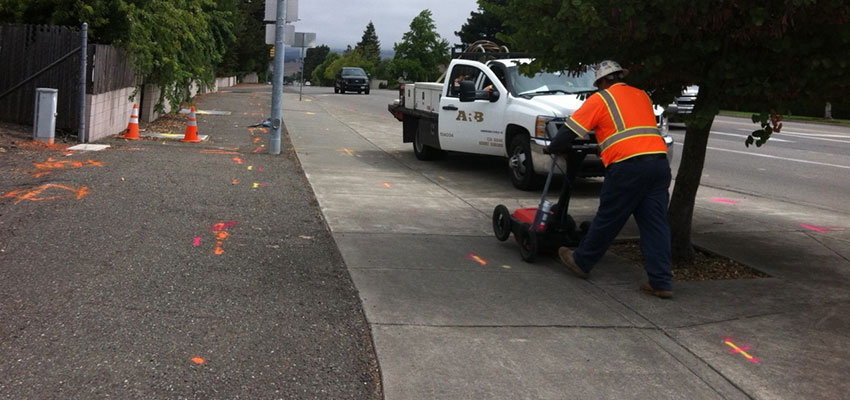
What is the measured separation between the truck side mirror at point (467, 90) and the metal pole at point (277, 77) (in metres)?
4.13

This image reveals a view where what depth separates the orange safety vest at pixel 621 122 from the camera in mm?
5848

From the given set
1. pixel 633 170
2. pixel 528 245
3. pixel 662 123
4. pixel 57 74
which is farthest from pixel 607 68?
pixel 57 74

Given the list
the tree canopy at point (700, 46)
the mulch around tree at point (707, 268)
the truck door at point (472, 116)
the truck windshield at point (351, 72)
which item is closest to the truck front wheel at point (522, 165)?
the truck door at point (472, 116)

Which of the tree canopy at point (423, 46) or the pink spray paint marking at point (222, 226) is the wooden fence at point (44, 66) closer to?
the pink spray paint marking at point (222, 226)

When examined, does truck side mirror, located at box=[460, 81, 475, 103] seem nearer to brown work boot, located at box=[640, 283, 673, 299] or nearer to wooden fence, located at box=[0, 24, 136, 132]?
brown work boot, located at box=[640, 283, 673, 299]

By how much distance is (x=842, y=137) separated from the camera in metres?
24.1

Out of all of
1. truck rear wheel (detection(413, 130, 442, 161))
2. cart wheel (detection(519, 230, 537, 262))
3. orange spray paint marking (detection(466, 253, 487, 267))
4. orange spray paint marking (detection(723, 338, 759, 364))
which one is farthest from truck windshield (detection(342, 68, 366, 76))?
orange spray paint marking (detection(723, 338, 759, 364))

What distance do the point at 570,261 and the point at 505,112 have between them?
549 cm

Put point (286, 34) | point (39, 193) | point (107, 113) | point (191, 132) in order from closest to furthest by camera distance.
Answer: point (39, 193) < point (286, 34) < point (107, 113) < point (191, 132)

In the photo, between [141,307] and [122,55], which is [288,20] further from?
[141,307]

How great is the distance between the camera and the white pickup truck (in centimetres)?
1076

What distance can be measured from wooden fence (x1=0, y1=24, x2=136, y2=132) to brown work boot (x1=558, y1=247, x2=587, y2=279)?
10133 millimetres

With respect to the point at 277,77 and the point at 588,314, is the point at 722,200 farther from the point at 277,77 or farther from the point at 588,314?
the point at 277,77

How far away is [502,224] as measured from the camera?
7496mm
